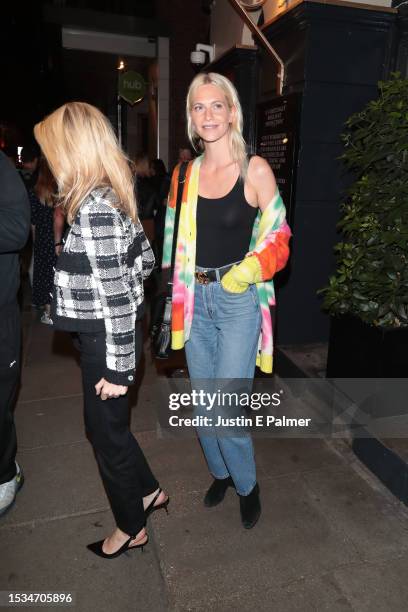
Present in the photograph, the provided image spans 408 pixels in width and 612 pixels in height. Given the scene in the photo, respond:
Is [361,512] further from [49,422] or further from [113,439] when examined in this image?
[49,422]

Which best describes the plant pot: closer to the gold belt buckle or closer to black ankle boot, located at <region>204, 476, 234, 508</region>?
black ankle boot, located at <region>204, 476, 234, 508</region>

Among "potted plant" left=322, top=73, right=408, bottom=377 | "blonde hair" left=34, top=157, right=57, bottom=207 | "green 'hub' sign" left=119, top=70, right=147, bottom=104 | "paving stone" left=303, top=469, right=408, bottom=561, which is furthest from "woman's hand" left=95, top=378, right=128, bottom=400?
"green 'hub' sign" left=119, top=70, right=147, bottom=104

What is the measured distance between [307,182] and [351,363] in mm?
1671

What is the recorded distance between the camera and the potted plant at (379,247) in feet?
10.1

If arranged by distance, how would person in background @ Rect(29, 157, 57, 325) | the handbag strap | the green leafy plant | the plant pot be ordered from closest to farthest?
the handbag strap, the green leafy plant, the plant pot, person in background @ Rect(29, 157, 57, 325)

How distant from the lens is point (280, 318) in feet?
15.0

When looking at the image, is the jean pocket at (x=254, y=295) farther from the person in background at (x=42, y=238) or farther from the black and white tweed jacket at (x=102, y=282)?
the person in background at (x=42, y=238)

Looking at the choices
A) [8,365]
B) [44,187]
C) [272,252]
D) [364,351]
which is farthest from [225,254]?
[44,187]

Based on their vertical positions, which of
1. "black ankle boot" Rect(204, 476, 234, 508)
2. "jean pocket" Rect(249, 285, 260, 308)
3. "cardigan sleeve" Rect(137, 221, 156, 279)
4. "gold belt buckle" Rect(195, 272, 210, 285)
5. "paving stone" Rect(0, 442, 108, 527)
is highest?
"cardigan sleeve" Rect(137, 221, 156, 279)

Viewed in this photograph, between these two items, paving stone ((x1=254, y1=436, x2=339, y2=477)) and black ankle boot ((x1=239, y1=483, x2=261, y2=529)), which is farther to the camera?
paving stone ((x1=254, y1=436, x2=339, y2=477))

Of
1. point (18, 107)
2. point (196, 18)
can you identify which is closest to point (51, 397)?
point (196, 18)

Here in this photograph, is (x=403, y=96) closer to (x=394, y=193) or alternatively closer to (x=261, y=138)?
(x=394, y=193)

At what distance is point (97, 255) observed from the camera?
1809 mm

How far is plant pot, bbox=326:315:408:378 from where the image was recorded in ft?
10.6
